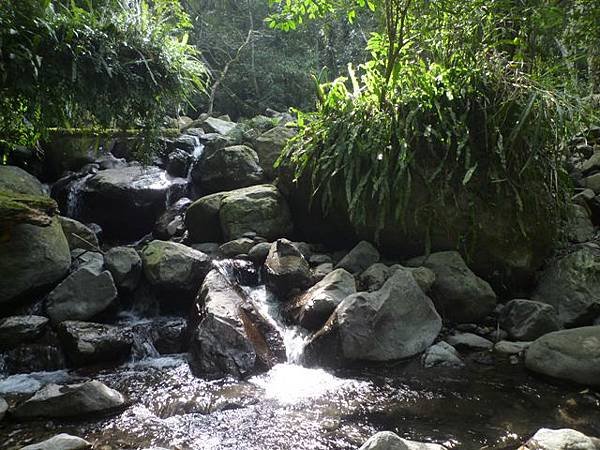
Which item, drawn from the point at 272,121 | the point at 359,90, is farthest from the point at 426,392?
the point at 272,121

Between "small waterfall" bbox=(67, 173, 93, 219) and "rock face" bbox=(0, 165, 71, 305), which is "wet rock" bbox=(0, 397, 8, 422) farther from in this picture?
"small waterfall" bbox=(67, 173, 93, 219)

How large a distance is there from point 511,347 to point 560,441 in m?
1.73

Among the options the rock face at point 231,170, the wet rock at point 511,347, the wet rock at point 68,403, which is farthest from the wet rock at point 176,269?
the wet rock at point 511,347

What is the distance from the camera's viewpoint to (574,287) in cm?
429

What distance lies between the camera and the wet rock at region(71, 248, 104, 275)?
4738mm

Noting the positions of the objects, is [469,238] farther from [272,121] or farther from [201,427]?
[272,121]

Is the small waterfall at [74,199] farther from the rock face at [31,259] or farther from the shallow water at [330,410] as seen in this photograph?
the shallow water at [330,410]

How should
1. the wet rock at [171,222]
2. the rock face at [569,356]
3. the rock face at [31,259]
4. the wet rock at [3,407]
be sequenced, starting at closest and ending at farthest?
the wet rock at [3,407]
the rock face at [569,356]
the rock face at [31,259]
the wet rock at [171,222]

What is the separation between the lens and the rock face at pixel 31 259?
14.2 ft

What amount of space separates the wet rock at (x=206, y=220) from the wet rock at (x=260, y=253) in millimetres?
1054

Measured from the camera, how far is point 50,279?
15.1 feet

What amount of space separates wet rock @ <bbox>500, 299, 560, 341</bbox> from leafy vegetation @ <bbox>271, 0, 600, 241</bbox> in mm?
856

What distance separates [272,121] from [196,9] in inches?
321

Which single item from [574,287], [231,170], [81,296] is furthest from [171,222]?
[574,287]
